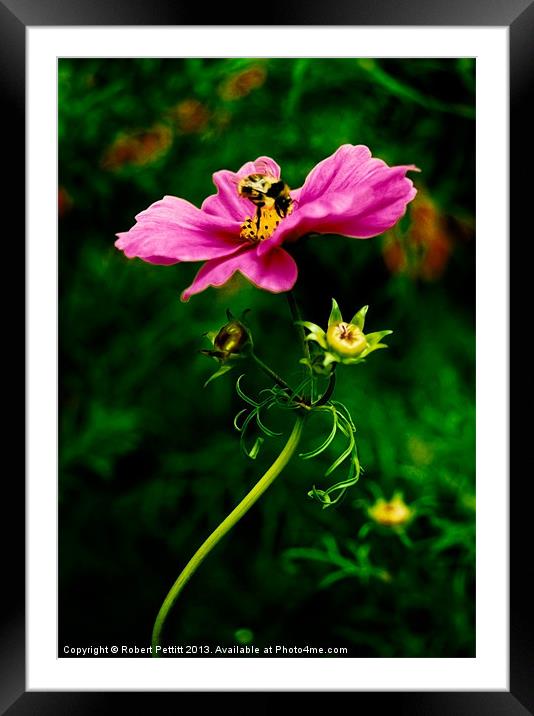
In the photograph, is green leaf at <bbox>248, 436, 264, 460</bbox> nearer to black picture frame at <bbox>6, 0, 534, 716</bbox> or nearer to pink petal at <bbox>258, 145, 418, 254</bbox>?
pink petal at <bbox>258, 145, 418, 254</bbox>

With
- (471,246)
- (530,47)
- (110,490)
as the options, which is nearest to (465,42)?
(530,47)

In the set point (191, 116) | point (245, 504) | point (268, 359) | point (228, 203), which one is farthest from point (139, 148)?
point (245, 504)

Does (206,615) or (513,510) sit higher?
(513,510)

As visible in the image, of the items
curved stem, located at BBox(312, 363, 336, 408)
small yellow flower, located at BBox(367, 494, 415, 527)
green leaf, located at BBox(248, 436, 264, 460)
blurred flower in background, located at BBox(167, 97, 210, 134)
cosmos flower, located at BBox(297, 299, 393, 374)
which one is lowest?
small yellow flower, located at BBox(367, 494, 415, 527)

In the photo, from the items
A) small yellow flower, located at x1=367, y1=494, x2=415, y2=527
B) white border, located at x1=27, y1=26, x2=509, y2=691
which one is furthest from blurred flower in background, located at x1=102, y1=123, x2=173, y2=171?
small yellow flower, located at x1=367, y1=494, x2=415, y2=527

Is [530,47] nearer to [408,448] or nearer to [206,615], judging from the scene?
[408,448]

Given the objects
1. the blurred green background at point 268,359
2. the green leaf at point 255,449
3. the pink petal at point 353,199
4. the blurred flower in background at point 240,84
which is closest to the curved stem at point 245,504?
the green leaf at point 255,449
